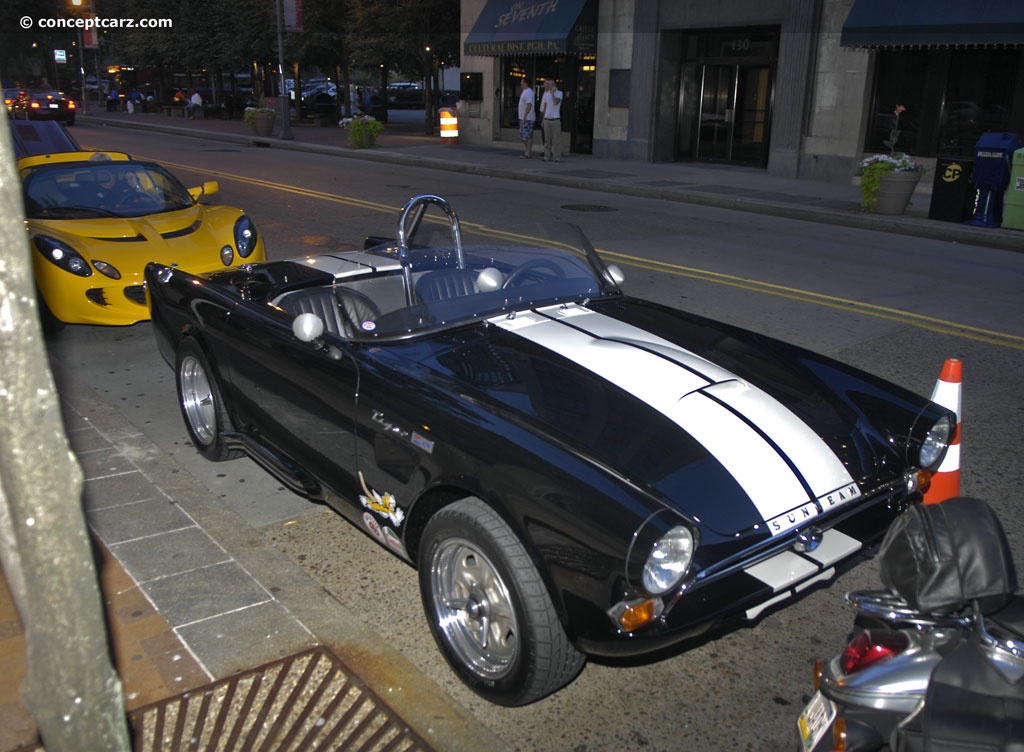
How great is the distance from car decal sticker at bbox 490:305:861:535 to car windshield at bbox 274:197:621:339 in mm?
232

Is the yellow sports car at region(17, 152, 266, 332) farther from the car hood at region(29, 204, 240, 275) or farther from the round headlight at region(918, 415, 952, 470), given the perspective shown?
the round headlight at region(918, 415, 952, 470)

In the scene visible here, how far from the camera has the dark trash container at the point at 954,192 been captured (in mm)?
14391

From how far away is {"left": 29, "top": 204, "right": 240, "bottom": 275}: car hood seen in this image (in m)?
7.37

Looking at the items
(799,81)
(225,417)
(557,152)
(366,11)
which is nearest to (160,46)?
(366,11)

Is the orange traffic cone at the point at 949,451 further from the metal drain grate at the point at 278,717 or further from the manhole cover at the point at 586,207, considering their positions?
the manhole cover at the point at 586,207

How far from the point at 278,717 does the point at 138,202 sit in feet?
21.5

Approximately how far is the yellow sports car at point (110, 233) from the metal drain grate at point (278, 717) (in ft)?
15.8

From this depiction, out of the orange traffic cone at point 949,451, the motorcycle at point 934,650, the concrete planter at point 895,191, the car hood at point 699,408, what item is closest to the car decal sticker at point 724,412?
the car hood at point 699,408

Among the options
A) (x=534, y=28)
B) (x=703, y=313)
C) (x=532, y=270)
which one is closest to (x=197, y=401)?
(x=532, y=270)

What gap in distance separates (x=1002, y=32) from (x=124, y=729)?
17763 millimetres

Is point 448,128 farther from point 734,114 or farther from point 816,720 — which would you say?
point 816,720

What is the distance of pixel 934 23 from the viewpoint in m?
16.5

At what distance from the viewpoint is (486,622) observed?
314 centimetres

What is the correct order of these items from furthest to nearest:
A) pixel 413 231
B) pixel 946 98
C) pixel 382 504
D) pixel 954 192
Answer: pixel 946 98 < pixel 954 192 < pixel 413 231 < pixel 382 504
